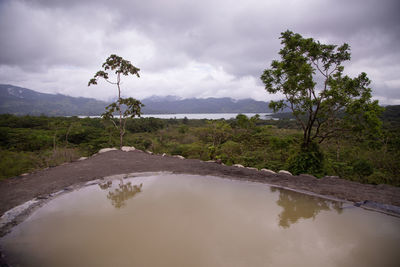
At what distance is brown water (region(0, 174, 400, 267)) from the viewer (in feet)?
10.8

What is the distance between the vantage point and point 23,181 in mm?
6348

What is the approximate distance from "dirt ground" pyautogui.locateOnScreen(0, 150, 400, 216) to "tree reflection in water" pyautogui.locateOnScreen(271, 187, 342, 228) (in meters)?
0.39

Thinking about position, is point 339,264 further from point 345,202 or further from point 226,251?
point 345,202

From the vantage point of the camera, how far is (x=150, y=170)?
8188 mm

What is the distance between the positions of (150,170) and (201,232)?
4685 mm

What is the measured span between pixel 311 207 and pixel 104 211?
5414mm

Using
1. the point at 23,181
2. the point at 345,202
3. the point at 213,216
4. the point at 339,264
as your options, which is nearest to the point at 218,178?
the point at 213,216

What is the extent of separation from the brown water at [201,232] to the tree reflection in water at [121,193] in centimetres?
6

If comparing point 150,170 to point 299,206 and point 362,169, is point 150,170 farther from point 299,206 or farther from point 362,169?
point 362,169

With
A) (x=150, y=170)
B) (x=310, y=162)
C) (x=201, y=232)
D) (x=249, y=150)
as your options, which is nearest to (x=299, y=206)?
(x=201, y=232)

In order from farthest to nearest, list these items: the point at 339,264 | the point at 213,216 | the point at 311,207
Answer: the point at 311,207 → the point at 213,216 → the point at 339,264

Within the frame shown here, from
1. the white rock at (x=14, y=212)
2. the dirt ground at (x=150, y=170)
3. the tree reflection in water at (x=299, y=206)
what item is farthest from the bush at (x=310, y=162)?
the white rock at (x=14, y=212)

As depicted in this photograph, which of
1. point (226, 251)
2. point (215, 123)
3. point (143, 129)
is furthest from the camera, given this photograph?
point (143, 129)

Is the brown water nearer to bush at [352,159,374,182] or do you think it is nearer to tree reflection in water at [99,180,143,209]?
tree reflection in water at [99,180,143,209]
